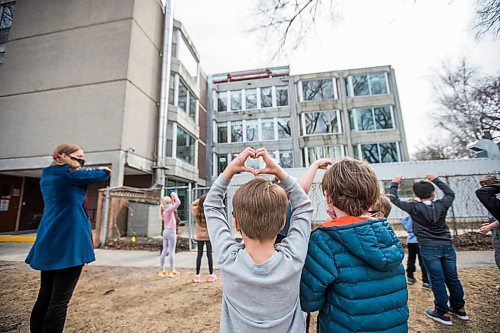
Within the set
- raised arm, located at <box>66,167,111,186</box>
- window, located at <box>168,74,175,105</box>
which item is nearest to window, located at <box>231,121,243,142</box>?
window, located at <box>168,74,175,105</box>

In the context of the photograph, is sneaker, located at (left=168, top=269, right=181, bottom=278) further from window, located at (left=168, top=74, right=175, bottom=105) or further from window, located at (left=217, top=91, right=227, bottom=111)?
window, located at (left=217, top=91, right=227, bottom=111)

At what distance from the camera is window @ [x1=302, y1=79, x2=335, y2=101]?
21.0 m

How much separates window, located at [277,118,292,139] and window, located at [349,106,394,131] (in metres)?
5.23

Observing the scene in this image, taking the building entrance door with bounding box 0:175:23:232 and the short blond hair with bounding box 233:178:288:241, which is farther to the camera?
the building entrance door with bounding box 0:175:23:232

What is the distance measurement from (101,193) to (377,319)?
9.96m

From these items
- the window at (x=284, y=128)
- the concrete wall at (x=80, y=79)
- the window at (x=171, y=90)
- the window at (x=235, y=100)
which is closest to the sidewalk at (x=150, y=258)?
the concrete wall at (x=80, y=79)

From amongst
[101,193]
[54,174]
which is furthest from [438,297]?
[101,193]

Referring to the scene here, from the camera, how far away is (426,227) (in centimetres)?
300

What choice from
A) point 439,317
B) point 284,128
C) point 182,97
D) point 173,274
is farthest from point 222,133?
point 439,317

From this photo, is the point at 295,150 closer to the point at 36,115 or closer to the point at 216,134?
the point at 216,134

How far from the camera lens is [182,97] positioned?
53.2 ft

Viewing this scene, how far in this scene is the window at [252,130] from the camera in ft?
72.3

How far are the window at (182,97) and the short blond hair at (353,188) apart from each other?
51.4 feet

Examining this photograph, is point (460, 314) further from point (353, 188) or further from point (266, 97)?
point (266, 97)
